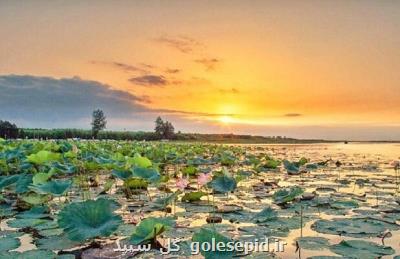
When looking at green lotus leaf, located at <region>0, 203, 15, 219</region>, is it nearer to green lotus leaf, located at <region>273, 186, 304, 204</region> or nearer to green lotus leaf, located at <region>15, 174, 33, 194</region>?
green lotus leaf, located at <region>15, 174, 33, 194</region>

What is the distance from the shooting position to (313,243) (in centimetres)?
264

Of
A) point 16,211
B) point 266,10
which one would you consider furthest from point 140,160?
point 266,10

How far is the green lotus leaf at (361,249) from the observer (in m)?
2.37

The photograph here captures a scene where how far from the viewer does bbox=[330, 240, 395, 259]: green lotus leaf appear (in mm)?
2372

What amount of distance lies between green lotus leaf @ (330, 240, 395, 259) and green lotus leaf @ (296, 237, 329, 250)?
3.1 inches

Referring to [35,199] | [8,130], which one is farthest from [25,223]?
[8,130]

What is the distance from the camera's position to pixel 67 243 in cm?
263

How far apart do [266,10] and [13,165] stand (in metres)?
4.95

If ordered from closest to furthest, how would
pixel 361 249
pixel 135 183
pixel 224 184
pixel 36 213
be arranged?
1. pixel 361 249
2. pixel 36 213
3. pixel 224 184
4. pixel 135 183

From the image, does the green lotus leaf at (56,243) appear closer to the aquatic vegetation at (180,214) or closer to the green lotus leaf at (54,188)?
the aquatic vegetation at (180,214)

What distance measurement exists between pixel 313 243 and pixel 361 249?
0.29 meters

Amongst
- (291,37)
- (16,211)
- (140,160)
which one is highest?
(291,37)

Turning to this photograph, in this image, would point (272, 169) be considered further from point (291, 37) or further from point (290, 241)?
point (290, 241)

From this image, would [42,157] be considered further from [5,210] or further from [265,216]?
[265,216]
